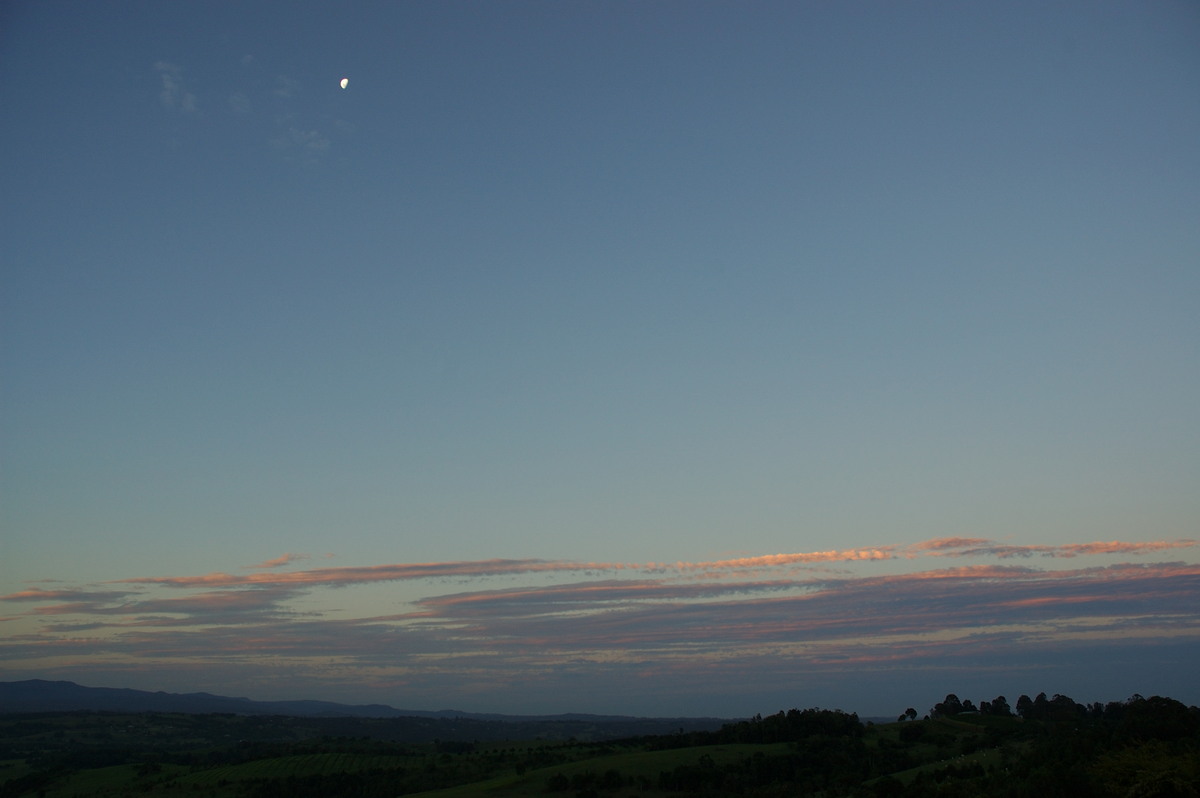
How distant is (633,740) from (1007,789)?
90.7 m

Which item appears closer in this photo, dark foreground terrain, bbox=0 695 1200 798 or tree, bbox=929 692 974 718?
dark foreground terrain, bbox=0 695 1200 798

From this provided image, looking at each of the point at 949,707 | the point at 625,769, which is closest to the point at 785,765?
the point at 625,769

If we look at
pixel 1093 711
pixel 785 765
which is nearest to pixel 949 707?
pixel 1093 711

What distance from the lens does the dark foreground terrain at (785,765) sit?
41.4 m

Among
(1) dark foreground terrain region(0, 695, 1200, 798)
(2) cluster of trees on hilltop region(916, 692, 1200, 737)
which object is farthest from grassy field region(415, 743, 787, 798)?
(2) cluster of trees on hilltop region(916, 692, 1200, 737)

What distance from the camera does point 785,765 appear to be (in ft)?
272

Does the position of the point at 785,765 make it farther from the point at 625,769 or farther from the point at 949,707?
the point at 949,707

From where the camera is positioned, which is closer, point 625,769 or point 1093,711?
point 625,769

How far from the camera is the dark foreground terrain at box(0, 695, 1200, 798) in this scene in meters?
41.4

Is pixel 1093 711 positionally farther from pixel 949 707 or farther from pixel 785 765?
pixel 785 765

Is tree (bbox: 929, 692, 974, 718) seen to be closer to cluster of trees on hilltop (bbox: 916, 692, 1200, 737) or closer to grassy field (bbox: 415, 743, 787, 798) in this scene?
cluster of trees on hilltop (bbox: 916, 692, 1200, 737)

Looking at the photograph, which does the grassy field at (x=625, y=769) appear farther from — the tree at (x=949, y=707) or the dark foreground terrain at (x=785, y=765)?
the tree at (x=949, y=707)

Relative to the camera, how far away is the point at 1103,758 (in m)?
39.8

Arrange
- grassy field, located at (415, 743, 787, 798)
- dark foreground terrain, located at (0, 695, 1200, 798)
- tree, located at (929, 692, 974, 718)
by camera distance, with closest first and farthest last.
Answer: dark foreground terrain, located at (0, 695, 1200, 798), grassy field, located at (415, 743, 787, 798), tree, located at (929, 692, 974, 718)
